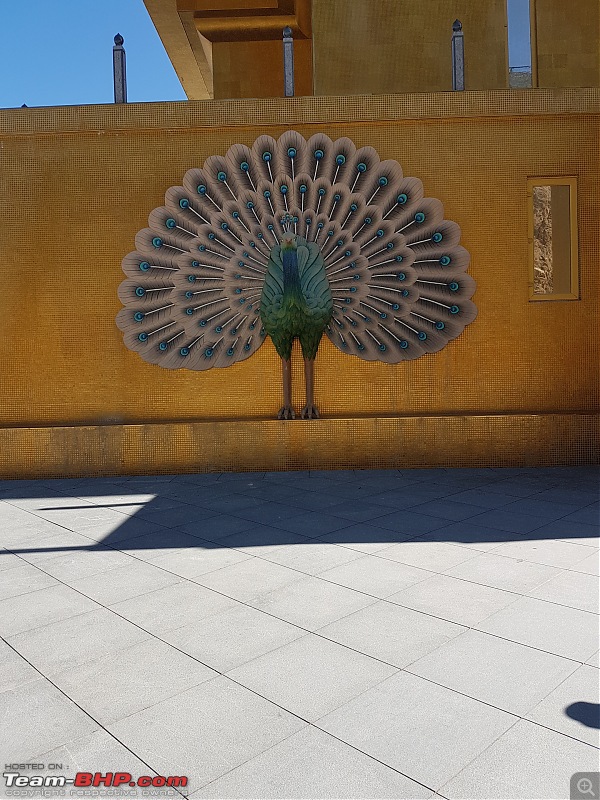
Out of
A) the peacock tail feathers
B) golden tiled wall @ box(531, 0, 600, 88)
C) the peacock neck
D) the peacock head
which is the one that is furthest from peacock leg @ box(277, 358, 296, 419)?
golden tiled wall @ box(531, 0, 600, 88)

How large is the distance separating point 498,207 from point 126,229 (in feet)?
11.7

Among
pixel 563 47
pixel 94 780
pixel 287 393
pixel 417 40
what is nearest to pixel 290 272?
pixel 287 393

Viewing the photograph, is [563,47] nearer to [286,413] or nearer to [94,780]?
[286,413]

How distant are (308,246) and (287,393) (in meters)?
1.41

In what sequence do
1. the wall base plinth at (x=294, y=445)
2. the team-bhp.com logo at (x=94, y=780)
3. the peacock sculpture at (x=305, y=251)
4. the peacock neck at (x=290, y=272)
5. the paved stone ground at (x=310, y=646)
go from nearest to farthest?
1. the team-bhp.com logo at (x=94, y=780)
2. the paved stone ground at (x=310, y=646)
3. the peacock neck at (x=290, y=272)
4. the peacock sculpture at (x=305, y=251)
5. the wall base plinth at (x=294, y=445)

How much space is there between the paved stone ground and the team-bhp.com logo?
0.12 feet

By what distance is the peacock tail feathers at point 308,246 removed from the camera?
6.88 meters

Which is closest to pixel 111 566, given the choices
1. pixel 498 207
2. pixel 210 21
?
pixel 498 207

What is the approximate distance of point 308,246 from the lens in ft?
22.4

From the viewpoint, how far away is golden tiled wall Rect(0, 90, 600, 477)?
693 cm

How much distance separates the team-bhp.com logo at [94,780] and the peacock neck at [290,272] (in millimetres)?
4961

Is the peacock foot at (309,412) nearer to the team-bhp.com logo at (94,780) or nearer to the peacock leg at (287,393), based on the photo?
the peacock leg at (287,393)

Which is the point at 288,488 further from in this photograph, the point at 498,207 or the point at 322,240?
the point at 498,207

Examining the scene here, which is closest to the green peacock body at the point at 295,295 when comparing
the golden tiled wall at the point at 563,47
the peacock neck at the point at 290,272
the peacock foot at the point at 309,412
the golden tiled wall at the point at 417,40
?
the peacock neck at the point at 290,272
